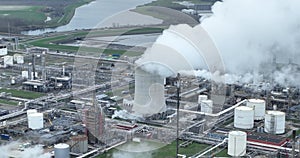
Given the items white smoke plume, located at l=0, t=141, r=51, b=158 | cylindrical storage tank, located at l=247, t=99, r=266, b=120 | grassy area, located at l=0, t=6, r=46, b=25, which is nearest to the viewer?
white smoke plume, located at l=0, t=141, r=51, b=158

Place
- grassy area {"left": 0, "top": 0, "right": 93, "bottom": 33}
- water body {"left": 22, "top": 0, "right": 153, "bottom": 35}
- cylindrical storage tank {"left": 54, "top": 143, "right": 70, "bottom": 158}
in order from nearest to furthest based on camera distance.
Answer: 1. cylindrical storage tank {"left": 54, "top": 143, "right": 70, "bottom": 158}
2. grassy area {"left": 0, "top": 0, "right": 93, "bottom": 33}
3. water body {"left": 22, "top": 0, "right": 153, "bottom": 35}

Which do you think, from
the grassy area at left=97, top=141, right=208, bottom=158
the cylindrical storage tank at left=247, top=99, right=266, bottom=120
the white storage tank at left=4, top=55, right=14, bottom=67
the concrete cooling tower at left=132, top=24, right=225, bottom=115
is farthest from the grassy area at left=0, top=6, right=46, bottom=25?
the grassy area at left=97, top=141, right=208, bottom=158

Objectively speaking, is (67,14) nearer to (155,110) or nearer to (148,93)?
(155,110)

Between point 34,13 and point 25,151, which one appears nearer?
point 25,151

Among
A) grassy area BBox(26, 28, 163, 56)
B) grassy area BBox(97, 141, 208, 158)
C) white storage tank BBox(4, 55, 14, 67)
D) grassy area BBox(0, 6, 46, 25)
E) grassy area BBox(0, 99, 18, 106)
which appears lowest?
grassy area BBox(97, 141, 208, 158)

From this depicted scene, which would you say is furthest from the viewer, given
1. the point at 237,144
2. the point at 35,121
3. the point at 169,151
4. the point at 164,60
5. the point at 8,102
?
the point at 8,102

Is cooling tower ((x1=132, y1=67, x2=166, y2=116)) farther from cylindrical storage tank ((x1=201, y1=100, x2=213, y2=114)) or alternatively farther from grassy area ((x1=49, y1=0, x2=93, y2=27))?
grassy area ((x1=49, y1=0, x2=93, y2=27))

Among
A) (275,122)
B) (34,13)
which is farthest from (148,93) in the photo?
(34,13)

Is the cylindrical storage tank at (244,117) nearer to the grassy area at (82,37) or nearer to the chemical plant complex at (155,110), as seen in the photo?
the chemical plant complex at (155,110)
